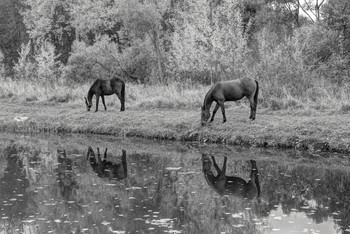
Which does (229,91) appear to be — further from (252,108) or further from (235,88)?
(252,108)

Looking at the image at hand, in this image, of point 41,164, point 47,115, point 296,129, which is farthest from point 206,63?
point 41,164

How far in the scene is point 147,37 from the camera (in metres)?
35.2

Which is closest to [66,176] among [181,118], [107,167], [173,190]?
[107,167]

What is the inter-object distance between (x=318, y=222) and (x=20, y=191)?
21.7 ft

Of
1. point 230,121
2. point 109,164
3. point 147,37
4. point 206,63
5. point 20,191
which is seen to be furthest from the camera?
point 147,37

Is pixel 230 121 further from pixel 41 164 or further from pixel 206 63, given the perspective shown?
pixel 206 63

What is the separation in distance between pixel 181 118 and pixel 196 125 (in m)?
1.11

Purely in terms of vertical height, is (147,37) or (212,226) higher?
(147,37)

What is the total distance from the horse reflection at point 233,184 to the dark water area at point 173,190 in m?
0.02

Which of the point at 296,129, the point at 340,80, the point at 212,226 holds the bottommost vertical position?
the point at 212,226

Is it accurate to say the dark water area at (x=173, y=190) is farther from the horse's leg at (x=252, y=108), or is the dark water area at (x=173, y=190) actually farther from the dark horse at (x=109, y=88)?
the dark horse at (x=109, y=88)

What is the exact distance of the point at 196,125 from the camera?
18703 mm

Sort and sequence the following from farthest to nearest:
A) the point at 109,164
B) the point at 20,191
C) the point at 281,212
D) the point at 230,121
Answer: the point at 230,121 < the point at 109,164 < the point at 20,191 < the point at 281,212

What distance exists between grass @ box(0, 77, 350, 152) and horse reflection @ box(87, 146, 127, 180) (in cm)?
306
